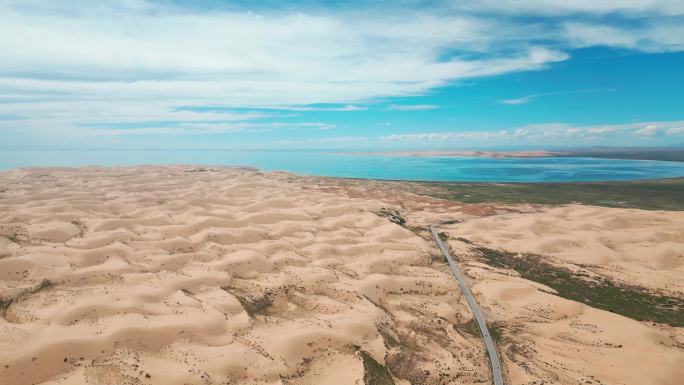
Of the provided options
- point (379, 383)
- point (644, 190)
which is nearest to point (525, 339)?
point (379, 383)

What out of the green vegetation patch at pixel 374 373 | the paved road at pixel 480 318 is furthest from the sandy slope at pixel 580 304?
the green vegetation patch at pixel 374 373

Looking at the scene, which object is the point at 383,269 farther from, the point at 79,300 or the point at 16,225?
the point at 16,225

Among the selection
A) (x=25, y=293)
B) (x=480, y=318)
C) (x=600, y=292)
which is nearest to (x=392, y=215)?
(x=600, y=292)

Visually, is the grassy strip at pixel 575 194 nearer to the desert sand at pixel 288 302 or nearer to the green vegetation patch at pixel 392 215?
the green vegetation patch at pixel 392 215

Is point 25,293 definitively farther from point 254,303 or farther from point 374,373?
point 374,373

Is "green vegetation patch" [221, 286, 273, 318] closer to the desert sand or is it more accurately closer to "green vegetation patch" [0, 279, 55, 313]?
the desert sand
